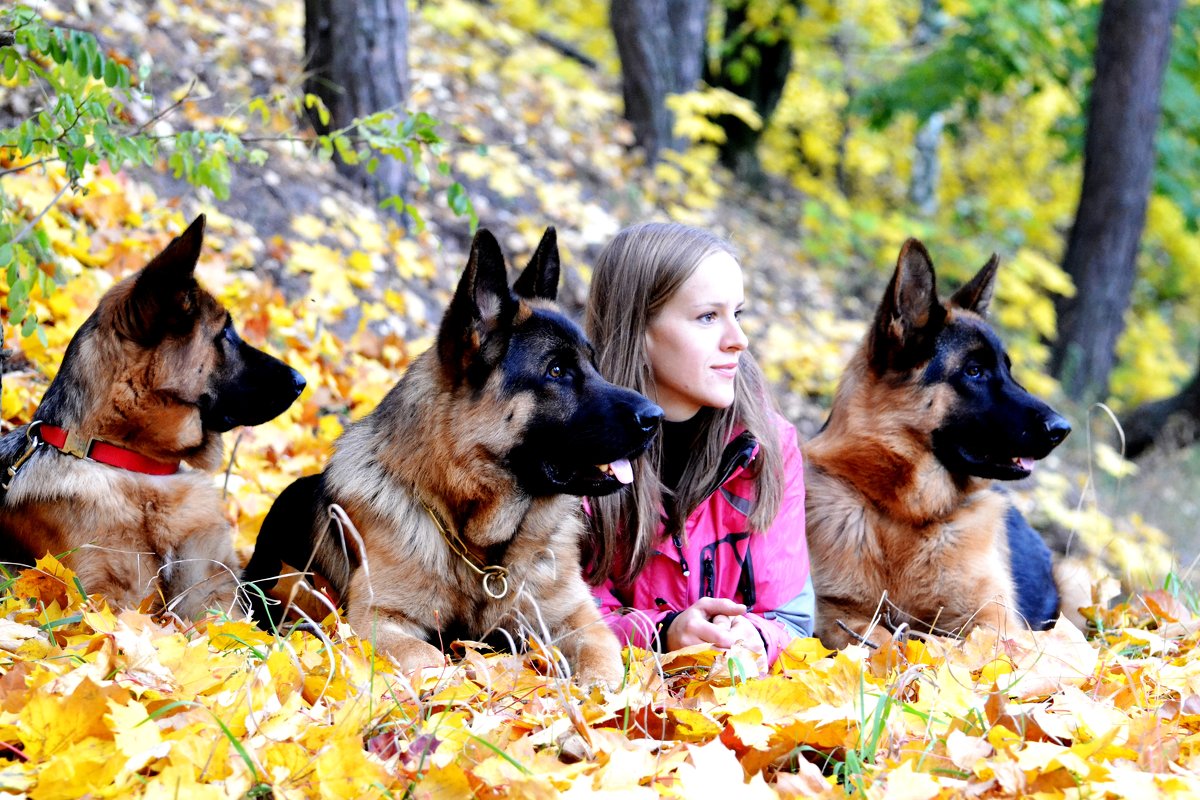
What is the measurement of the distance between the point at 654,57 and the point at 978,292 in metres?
6.91

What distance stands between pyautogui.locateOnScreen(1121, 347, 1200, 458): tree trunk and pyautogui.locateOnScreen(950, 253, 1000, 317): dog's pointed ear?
7011 mm

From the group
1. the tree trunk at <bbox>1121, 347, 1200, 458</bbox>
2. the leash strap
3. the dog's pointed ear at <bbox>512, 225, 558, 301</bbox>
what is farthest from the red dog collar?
the tree trunk at <bbox>1121, 347, 1200, 458</bbox>

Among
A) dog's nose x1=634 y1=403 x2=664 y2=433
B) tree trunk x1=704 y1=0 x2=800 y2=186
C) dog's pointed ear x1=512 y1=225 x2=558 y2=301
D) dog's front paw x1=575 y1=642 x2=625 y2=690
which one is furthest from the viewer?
tree trunk x1=704 y1=0 x2=800 y2=186

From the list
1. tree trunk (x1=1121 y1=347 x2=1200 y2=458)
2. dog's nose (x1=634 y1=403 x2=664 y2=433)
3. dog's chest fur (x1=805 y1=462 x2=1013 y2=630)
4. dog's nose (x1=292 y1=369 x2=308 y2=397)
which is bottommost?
tree trunk (x1=1121 y1=347 x2=1200 y2=458)

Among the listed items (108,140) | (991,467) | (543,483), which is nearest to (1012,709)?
(543,483)

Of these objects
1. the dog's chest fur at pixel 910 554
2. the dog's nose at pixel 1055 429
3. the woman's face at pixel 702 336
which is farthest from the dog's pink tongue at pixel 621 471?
the dog's nose at pixel 1055 429

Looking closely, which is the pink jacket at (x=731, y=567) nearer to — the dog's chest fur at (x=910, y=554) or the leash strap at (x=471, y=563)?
the dog's chest fur at (x=910, y=554)

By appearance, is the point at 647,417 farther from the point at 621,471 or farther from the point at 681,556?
the point at 681,556

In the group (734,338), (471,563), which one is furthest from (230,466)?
(734,338)

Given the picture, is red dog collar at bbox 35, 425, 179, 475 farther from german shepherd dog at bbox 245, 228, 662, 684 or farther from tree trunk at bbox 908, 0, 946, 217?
tree trunk at bbox 908, 0, 946, 217

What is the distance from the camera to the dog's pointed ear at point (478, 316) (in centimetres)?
330

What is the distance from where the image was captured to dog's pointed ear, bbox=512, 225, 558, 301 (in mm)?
3738

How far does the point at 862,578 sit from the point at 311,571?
2084 millimetres

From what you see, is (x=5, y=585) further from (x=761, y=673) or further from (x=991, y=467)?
(x=991, y=467)
